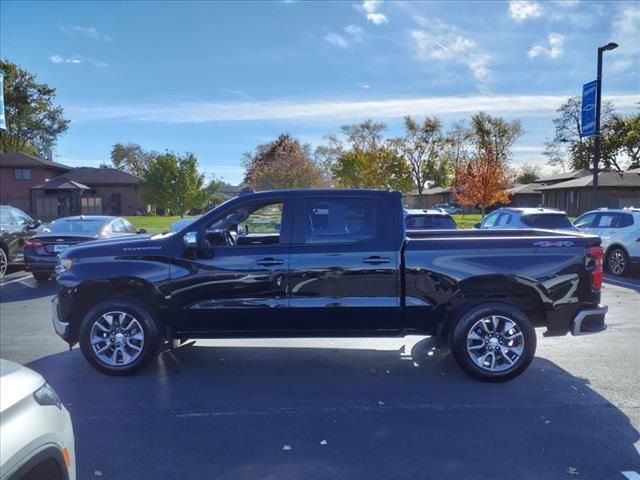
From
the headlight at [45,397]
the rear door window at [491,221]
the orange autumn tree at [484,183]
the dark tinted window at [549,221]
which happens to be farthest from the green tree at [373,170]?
the headlight at [45,397]

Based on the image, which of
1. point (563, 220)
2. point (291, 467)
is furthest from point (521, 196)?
point (291, 467)

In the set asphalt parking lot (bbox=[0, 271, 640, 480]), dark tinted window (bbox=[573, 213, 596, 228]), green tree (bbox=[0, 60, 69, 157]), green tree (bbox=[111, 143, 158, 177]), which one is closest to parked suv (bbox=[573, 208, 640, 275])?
dark tinted window (bbox=[573, 213, 596, 228])

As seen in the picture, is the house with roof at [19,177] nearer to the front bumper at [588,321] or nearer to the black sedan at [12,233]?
the black sedan at [12,233]

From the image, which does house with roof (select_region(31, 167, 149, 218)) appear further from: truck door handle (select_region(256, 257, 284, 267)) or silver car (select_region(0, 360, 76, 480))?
silver car (select_region(0, 360, 76, 480))

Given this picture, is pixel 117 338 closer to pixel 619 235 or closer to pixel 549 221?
pixel 549 221

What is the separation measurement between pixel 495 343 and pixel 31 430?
172 inches

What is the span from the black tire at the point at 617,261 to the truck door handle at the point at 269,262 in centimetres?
1052

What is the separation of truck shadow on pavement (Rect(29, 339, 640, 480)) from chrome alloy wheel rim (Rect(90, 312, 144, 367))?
0.24 metres

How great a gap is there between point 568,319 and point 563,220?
25.9 ft

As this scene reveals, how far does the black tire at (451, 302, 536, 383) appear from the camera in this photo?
5.17 m

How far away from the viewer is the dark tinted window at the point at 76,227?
11332 mm

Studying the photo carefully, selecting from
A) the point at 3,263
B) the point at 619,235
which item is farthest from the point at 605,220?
the point at 3,263

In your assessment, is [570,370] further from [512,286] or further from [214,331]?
[214,331]

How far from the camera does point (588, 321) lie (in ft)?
17.2
